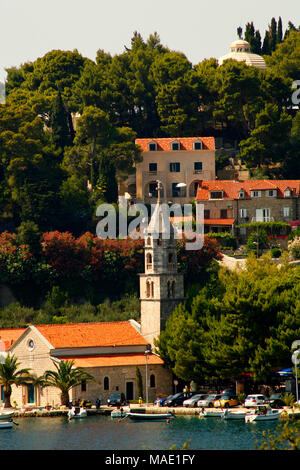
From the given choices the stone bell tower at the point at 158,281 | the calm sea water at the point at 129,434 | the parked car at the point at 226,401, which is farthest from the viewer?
the stone bell tower at the point at 158,281

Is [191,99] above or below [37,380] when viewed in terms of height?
above

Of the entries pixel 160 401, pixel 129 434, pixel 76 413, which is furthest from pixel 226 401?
pixel 129 434

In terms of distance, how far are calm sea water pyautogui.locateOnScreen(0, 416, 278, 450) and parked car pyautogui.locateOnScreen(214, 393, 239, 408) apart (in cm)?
248

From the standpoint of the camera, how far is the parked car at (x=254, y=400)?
85188 millimetres

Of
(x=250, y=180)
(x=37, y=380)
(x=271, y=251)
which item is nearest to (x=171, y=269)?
(x=37, y=380)

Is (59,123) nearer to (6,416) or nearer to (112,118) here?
(112,118)

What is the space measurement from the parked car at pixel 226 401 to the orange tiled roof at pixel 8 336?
19.2 m

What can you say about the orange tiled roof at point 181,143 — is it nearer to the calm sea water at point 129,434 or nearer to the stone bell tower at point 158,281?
the stone bell tower at point 158,281

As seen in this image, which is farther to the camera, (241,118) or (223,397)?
(241,118)

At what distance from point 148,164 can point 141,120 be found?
9286mm

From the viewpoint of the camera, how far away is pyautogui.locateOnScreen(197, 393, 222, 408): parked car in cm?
8756

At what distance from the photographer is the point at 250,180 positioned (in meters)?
130

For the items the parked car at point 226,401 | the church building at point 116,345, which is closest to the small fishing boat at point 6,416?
the church building at point 116,345
